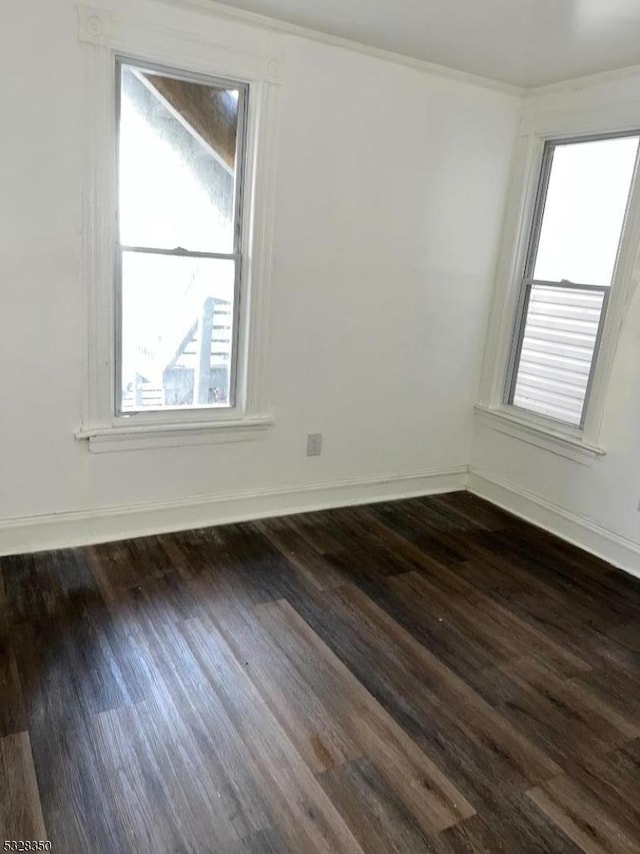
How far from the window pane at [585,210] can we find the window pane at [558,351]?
0.11 metres

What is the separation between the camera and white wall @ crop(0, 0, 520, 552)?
255 centimetres

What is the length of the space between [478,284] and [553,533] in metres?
1.50

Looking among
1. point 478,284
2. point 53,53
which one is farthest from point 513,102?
point 53,53

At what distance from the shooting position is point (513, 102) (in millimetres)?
3514

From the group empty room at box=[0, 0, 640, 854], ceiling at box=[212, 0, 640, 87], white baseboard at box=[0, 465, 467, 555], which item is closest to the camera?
empty room at box=[0, 0, 640, 854]

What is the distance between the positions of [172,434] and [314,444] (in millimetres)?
810

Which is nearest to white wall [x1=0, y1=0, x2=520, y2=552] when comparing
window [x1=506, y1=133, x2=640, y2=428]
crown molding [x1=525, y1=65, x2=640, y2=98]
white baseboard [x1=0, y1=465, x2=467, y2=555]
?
white baseboard [x1=0, y1=465, x2=467, y2=555]

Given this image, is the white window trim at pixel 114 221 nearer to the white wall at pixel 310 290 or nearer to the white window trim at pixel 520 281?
the white wall at pixel 310 290

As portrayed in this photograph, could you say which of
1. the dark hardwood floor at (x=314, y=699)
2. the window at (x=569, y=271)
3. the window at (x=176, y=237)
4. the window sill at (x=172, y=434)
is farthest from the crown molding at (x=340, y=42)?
the dark hardwood floor at (x=314, y=699)

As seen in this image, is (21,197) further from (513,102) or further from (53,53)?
(513,102)

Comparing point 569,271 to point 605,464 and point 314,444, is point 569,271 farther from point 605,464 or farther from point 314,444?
point 314,444

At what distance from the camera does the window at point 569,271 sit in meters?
3.20

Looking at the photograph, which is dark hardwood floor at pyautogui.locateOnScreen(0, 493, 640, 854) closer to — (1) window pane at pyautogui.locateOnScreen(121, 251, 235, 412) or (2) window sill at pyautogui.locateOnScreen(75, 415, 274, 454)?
(2) window sill at pyautogui.locateOnScreen(75, 415, 274, 454)

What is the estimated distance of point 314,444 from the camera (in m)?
A: 3.50
